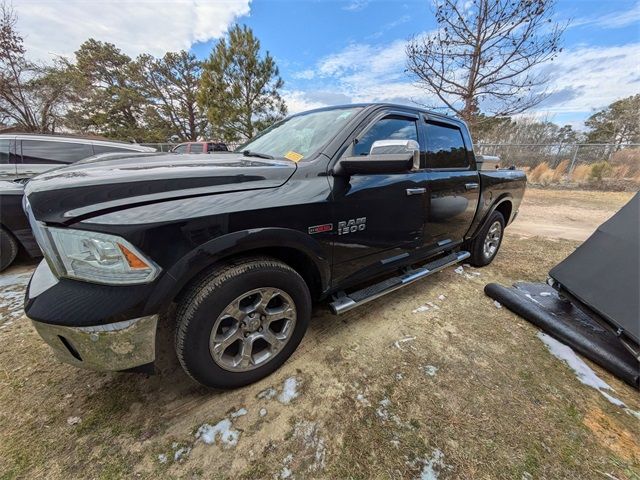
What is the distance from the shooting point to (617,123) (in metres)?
27.0

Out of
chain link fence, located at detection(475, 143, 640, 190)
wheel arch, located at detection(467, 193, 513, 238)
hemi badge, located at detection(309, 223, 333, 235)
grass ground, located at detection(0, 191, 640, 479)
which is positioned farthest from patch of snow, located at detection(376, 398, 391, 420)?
chain link fence, located at detection(475, 143, 640, 190)

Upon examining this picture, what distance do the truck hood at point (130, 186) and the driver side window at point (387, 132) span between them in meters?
0.79

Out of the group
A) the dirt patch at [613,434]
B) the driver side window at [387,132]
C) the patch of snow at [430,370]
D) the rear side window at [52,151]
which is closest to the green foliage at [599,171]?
the driver side window at [387,132]

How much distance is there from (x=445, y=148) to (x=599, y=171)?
14.3m

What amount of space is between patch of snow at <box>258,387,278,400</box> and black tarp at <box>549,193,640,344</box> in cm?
257

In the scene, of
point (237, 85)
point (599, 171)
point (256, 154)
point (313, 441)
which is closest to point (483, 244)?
point (256, 154)

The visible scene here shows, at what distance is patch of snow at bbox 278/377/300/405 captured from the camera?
175cm

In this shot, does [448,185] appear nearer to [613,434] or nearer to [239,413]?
[613,434]

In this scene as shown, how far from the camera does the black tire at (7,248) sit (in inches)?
131

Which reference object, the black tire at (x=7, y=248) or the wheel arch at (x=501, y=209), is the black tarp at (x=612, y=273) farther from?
the black tire at (x=7, y=248)

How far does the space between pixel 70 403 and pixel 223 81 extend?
20.4 metres

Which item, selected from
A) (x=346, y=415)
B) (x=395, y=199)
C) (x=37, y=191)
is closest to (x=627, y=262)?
(x=395, y=199)

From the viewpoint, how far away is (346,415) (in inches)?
65.1

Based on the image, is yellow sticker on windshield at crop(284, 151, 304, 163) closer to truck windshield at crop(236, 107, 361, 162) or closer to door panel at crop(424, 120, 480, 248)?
truck windshield at crop(236, 107, 361, 162)
